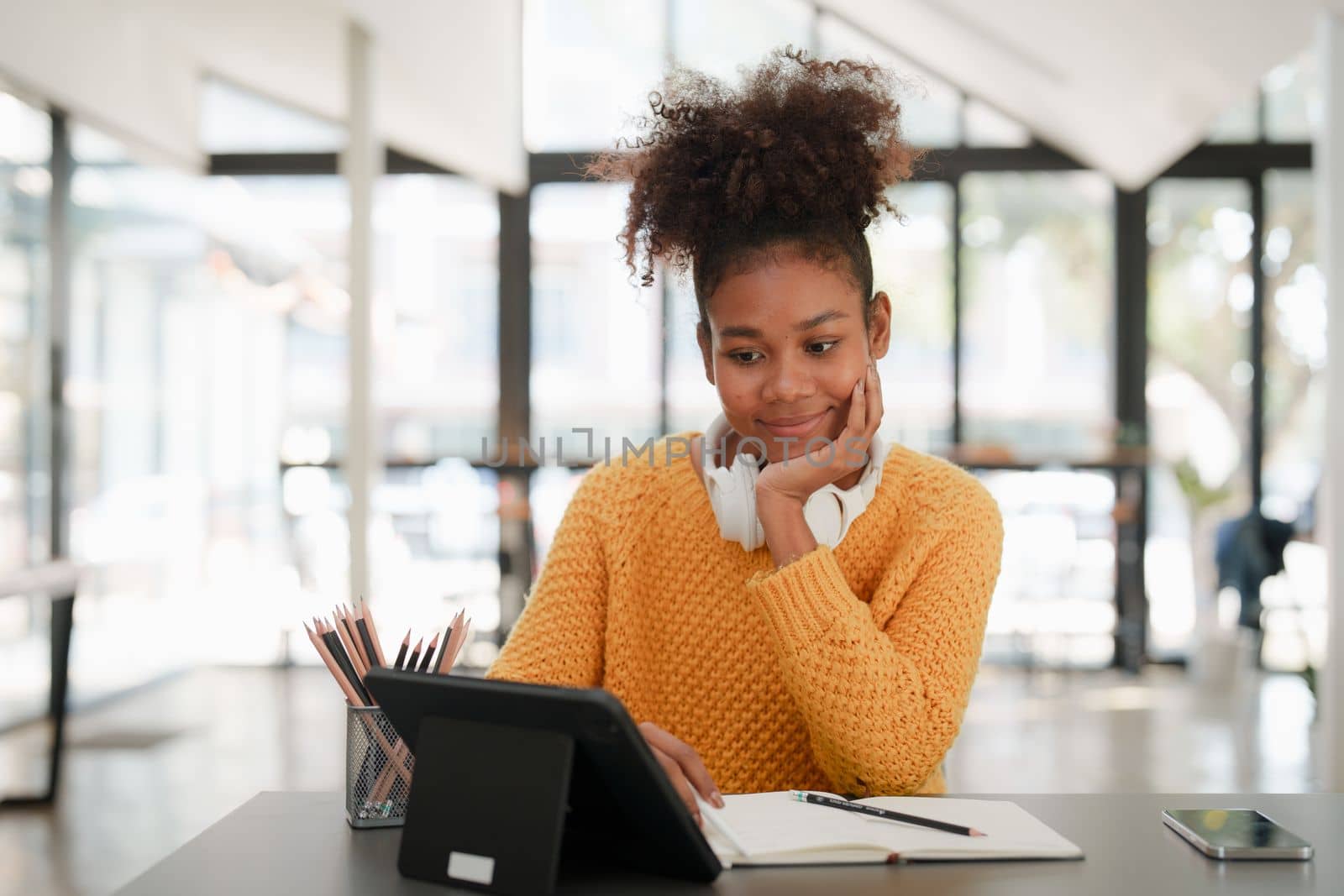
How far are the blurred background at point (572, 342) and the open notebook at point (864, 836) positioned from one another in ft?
12.3

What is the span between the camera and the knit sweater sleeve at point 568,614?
133 cm

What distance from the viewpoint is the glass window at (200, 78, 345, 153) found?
236 inches

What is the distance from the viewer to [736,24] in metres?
6.35

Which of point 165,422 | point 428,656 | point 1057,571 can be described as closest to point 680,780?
point 428,656

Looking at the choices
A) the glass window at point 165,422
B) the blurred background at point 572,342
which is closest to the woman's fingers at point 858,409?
the blurred background at point 572,342

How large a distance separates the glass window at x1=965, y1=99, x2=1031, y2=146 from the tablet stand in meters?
5.86

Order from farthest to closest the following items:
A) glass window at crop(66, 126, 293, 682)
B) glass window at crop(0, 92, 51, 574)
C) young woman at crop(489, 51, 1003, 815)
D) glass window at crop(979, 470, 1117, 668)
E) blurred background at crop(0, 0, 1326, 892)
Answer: glass window at crop(979, 470, 1117, 668) < blurred background at crop(0, 0, 1326, 892) < glass window at crop(66, 126, 293, 682) < glass window at crop(0, 92, 51, 574) < young woman at crop(489, 51, 1003, 815)

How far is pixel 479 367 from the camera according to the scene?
248 inches

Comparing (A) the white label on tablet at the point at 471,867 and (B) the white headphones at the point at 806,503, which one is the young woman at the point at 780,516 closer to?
(B) the white headphones at the point at 806,503

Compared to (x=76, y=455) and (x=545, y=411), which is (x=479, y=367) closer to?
(x=545, y=411)

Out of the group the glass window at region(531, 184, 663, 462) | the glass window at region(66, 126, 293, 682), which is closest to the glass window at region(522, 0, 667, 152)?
the glass window at region(531, 184, 663, 462)

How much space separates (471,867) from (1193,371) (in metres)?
5.96

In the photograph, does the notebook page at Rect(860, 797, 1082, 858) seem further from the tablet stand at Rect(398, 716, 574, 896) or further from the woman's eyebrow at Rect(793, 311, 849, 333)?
the woman's eyebrow at Rect(793, 311, 849, 333)

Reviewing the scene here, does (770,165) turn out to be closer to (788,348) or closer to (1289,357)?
(788,348)
